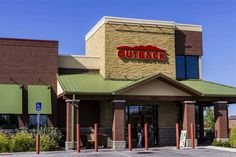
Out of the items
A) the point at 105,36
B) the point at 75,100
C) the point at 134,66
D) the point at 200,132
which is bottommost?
the point at 200,132

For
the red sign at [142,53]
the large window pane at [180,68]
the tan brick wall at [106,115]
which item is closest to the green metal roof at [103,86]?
the large window pane at [180,68]

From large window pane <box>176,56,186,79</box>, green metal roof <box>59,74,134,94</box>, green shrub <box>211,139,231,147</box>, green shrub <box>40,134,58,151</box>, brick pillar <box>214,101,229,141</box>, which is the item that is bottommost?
green shrub <box>211,139,231,147</box>

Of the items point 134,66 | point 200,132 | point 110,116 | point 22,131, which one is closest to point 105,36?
point 134,66

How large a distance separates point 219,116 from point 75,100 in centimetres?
1091

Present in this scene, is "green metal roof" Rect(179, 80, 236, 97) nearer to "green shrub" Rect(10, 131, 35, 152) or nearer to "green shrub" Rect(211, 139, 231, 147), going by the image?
"green shrub" Rect(211, 139, 231, 147)

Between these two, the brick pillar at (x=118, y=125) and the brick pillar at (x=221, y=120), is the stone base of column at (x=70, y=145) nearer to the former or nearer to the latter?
the brick pillar at (x=118, y=125)

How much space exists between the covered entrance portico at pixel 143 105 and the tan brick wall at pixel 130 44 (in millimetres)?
1293

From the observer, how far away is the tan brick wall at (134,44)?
31203 mm

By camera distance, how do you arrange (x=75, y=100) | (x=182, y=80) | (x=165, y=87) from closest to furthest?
(x=75, y=100) → (x=165, y=87) → (x=182, y=80)

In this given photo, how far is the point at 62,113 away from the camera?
3098 centimetres

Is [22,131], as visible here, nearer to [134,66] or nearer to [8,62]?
[8,62]

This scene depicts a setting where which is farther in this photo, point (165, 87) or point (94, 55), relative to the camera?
point (94, 55)

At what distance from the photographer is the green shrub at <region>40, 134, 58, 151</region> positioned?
85.9 feet

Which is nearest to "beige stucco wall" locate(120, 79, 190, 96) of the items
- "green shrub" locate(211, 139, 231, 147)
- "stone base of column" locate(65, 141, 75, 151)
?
"green shrub" locate(211, 139, 231, 147)
